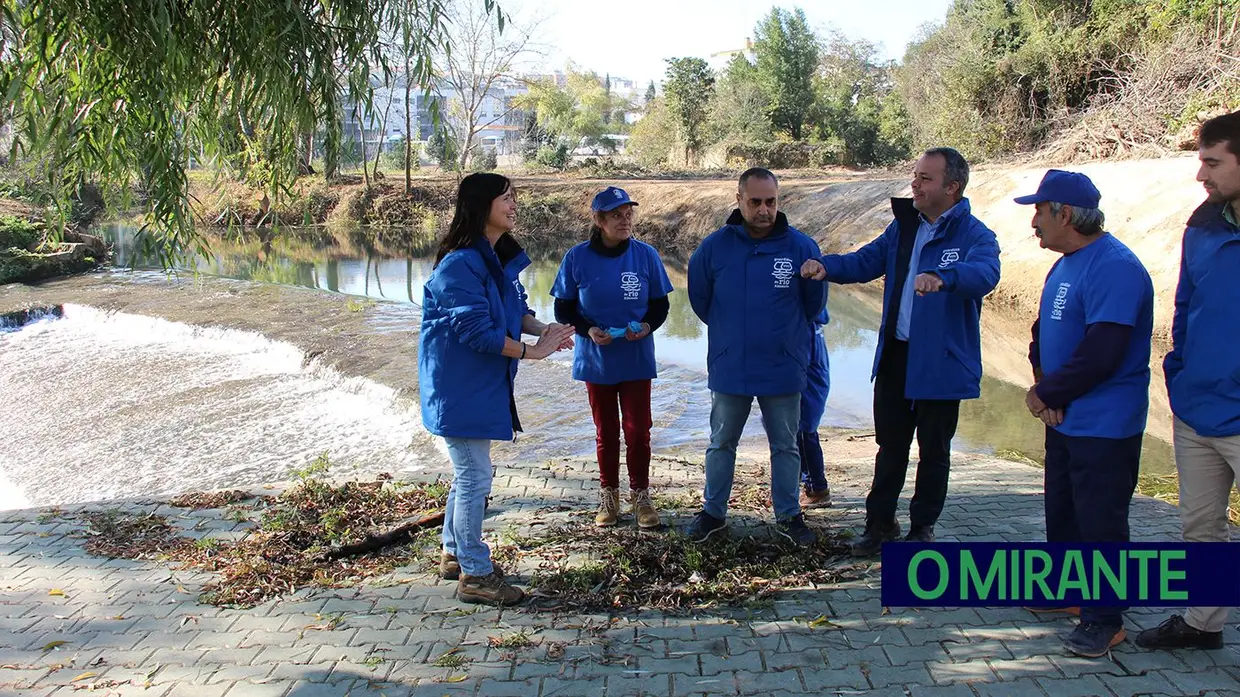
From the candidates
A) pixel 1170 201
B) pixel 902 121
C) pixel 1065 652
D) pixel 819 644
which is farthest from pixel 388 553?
pixel 902 121

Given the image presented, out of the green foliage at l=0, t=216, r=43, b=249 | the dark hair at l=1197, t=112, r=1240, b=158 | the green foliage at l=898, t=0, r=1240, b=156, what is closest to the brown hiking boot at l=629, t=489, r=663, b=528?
the dark hair at l=1197, t=112, r=1240, b=158

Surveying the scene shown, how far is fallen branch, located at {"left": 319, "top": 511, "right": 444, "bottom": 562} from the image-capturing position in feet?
16.6

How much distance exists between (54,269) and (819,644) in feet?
71.8

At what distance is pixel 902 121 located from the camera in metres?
37.7

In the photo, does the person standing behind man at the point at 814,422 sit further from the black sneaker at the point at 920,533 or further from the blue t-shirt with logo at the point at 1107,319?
the blue t-shirt with logo at the point at 1107,319

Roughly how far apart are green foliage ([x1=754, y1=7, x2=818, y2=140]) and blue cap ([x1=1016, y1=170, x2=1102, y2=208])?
39.7 m

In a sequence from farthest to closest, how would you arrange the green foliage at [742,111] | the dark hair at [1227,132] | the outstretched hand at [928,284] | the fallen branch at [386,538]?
1. the green foliage at [742,111]
2. the fallen branch at [386,538]
3. the outstretched hand at [928,284]
4. the dark hair at [1227,132]

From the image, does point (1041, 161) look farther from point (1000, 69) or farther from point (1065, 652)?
point (1065, 652)

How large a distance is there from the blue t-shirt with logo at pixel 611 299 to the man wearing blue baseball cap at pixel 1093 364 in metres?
2.13

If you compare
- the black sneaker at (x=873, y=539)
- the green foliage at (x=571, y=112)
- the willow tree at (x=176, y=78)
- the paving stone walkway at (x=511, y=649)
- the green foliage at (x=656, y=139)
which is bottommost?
the paving stone walkway at (x=511, y=649)

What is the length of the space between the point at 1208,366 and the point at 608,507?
123 inches

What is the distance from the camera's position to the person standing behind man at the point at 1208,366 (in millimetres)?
3404

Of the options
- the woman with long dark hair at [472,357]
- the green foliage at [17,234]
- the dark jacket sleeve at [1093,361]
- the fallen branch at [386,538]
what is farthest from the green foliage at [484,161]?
the dark jacket sleeve at [1093,361]

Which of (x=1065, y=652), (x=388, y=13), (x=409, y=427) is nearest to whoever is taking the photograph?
(x=1065, y=652)
